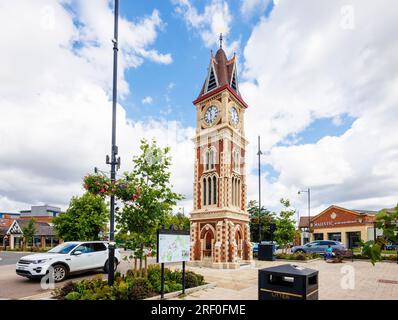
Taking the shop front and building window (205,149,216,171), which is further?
the shop front

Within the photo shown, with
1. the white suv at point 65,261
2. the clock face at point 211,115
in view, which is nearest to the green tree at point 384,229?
the white suv at point 65,261

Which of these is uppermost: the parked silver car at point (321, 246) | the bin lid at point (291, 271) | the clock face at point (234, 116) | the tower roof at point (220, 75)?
the tower roof at point (220, 75)

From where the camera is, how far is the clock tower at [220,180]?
18547 mm

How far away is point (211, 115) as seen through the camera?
21.4 m

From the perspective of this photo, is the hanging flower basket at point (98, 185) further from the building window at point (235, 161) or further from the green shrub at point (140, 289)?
the building window at point (235, 161)

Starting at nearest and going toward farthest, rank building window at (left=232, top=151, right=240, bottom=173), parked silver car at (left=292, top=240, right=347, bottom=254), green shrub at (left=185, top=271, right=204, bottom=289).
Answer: green shrub at (left=185, top=271, right=204, bottom=289) → building window at (left=232, top=151, right=240, bottom=173) → parked silver car at (left=292, top=240, right=347, bottom=254)

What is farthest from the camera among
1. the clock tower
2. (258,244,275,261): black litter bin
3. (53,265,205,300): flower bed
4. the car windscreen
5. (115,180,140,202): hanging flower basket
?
(258,244,275,261): black litter bin

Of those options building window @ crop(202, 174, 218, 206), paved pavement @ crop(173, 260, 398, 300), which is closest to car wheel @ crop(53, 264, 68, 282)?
paved pavement @ crop(173, 260, 398, 300)

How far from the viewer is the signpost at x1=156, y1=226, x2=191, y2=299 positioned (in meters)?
8.88

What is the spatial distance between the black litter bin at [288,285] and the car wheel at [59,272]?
30.8ft

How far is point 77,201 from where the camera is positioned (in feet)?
Result: 87.5

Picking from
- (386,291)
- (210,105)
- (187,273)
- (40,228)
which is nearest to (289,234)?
(210,105)

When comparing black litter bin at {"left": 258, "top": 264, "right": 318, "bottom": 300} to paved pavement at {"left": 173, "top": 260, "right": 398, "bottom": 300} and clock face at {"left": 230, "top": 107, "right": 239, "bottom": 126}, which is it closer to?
paved pavement at {"left": 173, "top": 260, "right": 398, "bottom": 300}
